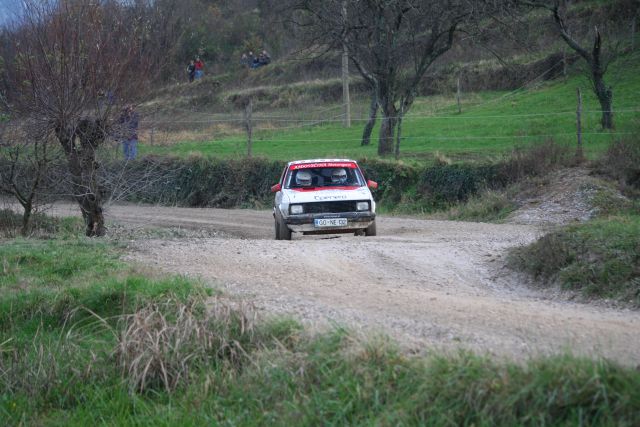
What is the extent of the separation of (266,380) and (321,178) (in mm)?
9269

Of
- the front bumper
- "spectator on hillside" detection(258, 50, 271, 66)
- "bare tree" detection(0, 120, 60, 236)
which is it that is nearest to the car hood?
the front bumper

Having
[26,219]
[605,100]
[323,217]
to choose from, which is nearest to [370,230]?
[323,217]

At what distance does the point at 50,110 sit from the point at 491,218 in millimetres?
10298

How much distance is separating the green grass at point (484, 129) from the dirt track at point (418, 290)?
9294mm

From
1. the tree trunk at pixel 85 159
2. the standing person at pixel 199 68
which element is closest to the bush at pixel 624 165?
the tree trunk at pixel 85 159

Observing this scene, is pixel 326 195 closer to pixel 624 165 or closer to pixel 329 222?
pixel 329 222

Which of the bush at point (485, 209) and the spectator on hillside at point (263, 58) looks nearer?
the bush at point (485, 209)

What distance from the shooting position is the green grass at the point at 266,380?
18.1 feet

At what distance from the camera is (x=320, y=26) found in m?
28.9

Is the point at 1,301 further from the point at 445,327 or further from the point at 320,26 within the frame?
the point at 320,26

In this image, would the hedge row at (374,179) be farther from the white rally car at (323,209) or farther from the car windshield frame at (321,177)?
the white rally car at (323,209)

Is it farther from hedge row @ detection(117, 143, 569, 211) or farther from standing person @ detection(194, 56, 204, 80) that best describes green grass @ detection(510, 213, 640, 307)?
standing person @ detection(194, 56, 204, 80)

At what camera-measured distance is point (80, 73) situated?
14703mm

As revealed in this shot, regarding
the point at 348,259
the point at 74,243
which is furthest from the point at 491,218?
the point at 74,243
